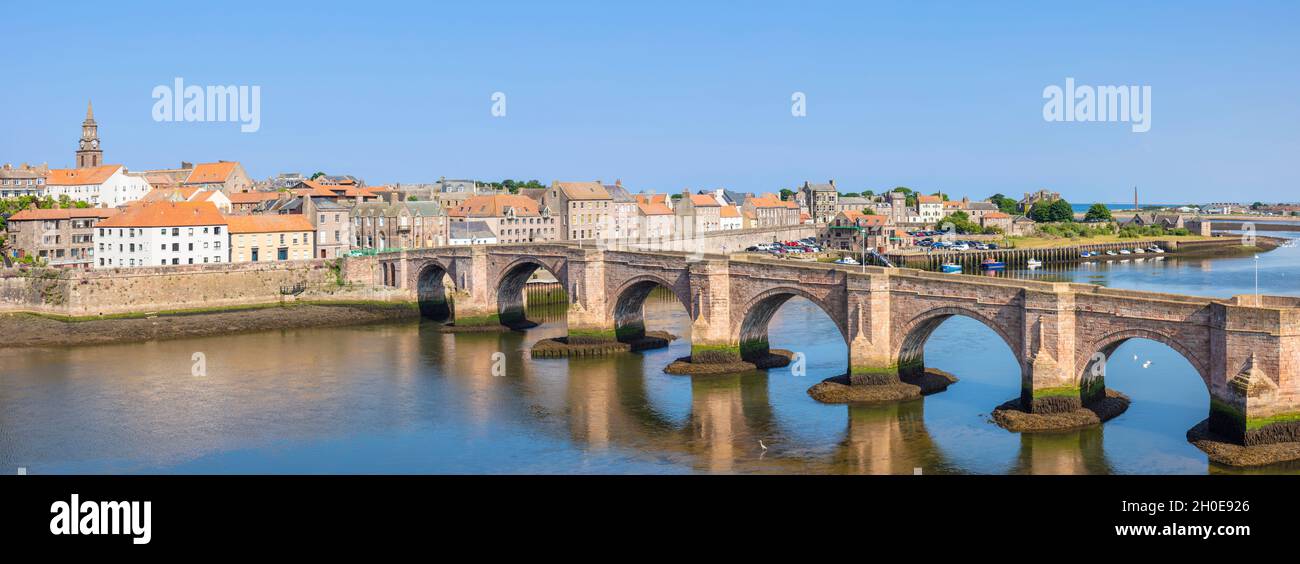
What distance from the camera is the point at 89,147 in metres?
113

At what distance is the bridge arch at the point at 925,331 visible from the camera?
41.1 m

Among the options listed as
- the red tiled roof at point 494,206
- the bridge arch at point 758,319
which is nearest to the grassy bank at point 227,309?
the red tiled roof at point 494,206


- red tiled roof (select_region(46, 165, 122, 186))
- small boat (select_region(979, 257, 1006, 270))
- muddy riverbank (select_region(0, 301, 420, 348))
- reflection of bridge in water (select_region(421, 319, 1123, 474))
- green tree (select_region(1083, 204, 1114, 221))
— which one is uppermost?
red tiled roof (select_region(46, 165, 122, 186))

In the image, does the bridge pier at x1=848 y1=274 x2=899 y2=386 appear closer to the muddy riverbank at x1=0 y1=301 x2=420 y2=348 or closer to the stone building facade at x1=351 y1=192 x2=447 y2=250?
the muddy riverbank at x1=0 y1=301 x2=420 y2=348

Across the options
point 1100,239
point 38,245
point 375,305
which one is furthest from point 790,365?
point 1100,239

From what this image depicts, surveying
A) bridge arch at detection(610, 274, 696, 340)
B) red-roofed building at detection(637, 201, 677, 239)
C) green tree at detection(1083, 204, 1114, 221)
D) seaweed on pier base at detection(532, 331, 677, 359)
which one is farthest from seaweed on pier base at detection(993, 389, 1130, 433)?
green tree at detection(1083, 204, 1114, 221)

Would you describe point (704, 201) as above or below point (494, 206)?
above

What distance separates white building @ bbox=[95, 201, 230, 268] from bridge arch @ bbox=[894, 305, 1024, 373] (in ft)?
168

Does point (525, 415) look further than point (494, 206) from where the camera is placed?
No

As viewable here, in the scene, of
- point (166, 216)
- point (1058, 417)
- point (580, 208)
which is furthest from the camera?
point (580, 208)

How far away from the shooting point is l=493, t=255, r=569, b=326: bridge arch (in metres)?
69.8

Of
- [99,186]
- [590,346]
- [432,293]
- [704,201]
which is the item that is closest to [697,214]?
[704,201]

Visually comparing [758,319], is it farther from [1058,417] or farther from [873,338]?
[1058,417]

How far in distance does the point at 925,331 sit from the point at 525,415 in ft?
51.9
